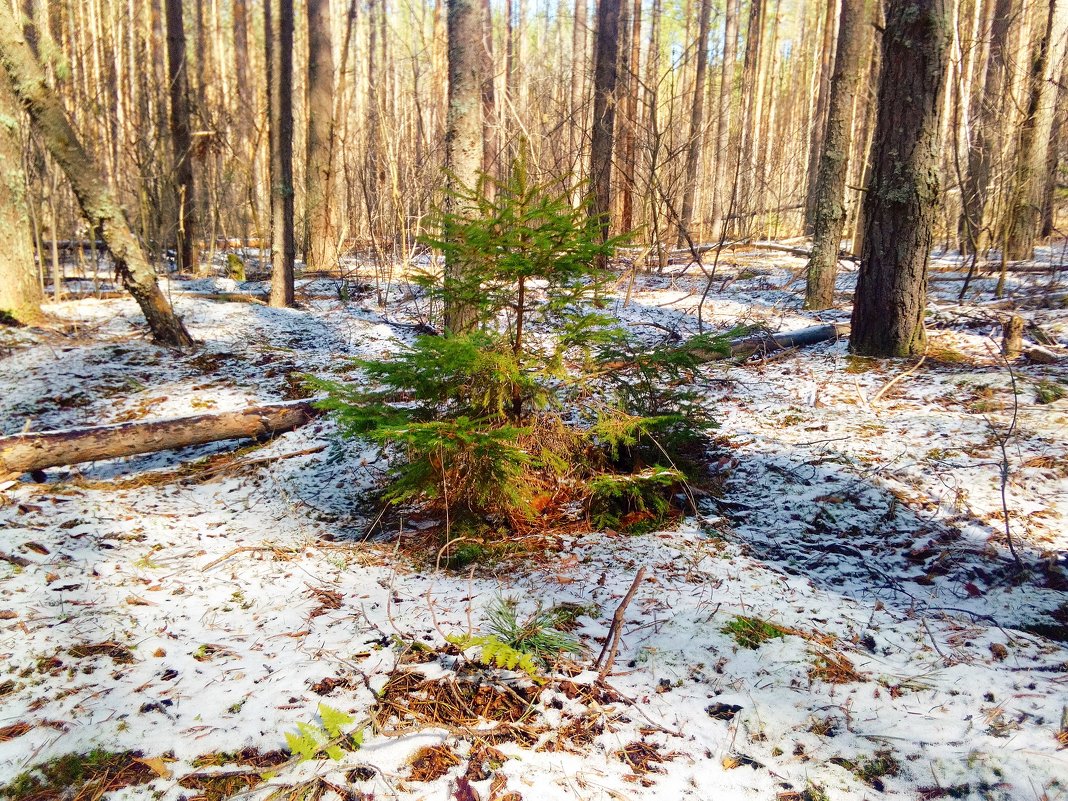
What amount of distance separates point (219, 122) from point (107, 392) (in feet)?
31.3

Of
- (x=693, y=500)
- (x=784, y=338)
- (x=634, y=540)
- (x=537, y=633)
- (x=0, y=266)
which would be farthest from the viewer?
(x=0, y=266)

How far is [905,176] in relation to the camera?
4.81 m

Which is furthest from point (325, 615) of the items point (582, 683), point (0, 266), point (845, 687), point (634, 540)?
point (0, 266)

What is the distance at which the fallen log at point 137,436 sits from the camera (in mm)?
3834

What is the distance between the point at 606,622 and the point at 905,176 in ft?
14.4

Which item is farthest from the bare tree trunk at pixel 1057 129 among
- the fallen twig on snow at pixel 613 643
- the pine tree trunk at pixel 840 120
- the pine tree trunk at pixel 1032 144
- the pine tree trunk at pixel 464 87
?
the fallen twig on snow at pixel 613 643

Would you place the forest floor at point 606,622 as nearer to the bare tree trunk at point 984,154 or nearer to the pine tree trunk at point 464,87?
the pine tree trunk at point 464,87

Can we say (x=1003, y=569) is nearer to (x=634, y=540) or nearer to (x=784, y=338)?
(x=634, y=540)

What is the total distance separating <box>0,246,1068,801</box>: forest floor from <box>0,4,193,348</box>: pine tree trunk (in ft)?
5.93

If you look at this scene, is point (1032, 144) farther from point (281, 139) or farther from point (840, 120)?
point (281, 139)

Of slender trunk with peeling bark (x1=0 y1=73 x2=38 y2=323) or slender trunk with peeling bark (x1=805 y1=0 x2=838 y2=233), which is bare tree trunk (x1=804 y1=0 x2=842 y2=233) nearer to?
slender trunk with peeling bark (x1=805 y1=0 x2=838 y2=233)

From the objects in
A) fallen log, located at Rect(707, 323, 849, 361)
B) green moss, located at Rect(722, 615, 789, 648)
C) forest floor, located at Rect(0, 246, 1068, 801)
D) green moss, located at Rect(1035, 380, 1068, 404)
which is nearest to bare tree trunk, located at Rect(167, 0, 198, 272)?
forest floor, located at Rect(0, 246, 1068, 801)

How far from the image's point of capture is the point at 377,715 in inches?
80.1

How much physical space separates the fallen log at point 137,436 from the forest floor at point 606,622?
18 centimetres
